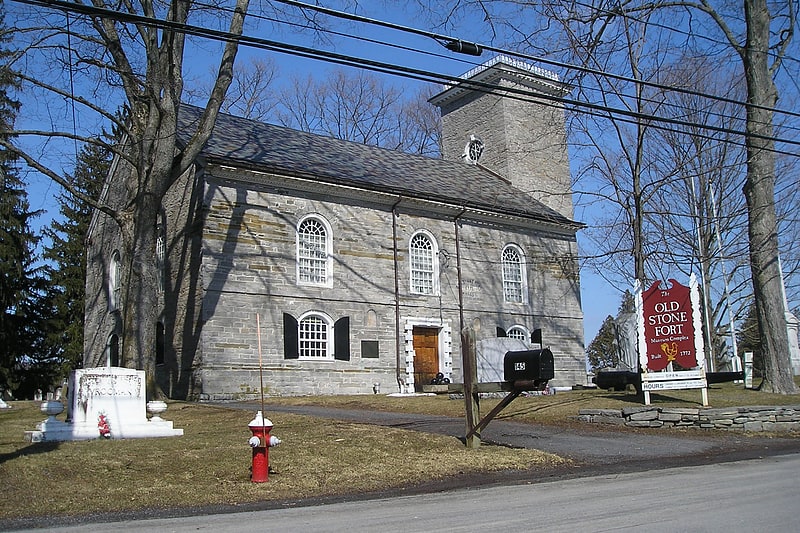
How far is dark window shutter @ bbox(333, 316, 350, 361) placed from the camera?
24734mm

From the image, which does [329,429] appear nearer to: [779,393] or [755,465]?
[755,465]

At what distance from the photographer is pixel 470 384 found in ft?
36.3

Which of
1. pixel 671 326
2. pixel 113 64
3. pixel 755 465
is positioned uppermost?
pixel 113 64

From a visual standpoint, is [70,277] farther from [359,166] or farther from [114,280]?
[359,166]

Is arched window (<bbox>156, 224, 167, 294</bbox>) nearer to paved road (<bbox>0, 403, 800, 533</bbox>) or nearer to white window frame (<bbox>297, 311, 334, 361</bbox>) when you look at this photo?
white window frame (<bbox>297, 311, 334, 361</bbox>)

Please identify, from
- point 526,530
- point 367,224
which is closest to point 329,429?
point 526,530

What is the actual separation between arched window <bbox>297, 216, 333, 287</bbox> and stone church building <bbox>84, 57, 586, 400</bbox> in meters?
0.05

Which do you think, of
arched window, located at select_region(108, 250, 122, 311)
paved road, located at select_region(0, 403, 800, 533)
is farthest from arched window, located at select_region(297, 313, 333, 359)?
paved road, located at select_region(0, 403, 800, 533)

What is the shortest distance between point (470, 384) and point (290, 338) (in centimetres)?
1341

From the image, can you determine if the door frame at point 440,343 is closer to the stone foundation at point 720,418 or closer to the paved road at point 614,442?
the paved road at point 614,442

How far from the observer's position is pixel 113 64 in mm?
18203

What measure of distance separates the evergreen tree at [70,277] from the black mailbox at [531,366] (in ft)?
97.6

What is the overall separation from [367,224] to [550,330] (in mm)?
9732

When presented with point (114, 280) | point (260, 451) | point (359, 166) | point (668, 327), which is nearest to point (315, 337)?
point (359, 166)
